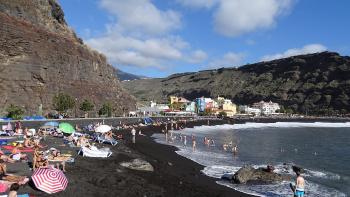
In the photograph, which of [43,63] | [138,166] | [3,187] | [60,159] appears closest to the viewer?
[3,187]

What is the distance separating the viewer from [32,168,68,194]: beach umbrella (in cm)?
1548

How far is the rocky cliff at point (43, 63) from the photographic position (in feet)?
235

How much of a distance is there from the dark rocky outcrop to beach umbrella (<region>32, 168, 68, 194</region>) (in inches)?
460

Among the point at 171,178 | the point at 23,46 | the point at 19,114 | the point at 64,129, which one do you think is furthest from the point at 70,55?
the point at 171,178

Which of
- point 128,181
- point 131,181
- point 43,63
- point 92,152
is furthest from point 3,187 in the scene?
point 43,63

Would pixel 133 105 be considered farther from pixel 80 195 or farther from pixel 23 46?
pixel 80 195

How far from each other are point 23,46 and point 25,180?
64372 mm

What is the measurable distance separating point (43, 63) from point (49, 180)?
67123 millimetres

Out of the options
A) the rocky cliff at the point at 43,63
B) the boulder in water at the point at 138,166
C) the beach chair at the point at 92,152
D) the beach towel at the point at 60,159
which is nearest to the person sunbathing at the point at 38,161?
the beach towel at the point at 60,159

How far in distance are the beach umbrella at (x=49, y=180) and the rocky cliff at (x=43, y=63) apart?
54.5 m

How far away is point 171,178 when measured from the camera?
23.1 meters

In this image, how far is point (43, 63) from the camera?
258 feet

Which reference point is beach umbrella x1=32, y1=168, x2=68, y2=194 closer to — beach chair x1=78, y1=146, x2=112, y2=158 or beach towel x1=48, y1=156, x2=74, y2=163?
beach towel x1=48, y1=156, x2=74, y2=163

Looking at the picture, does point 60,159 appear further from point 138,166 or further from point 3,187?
point 3,187
